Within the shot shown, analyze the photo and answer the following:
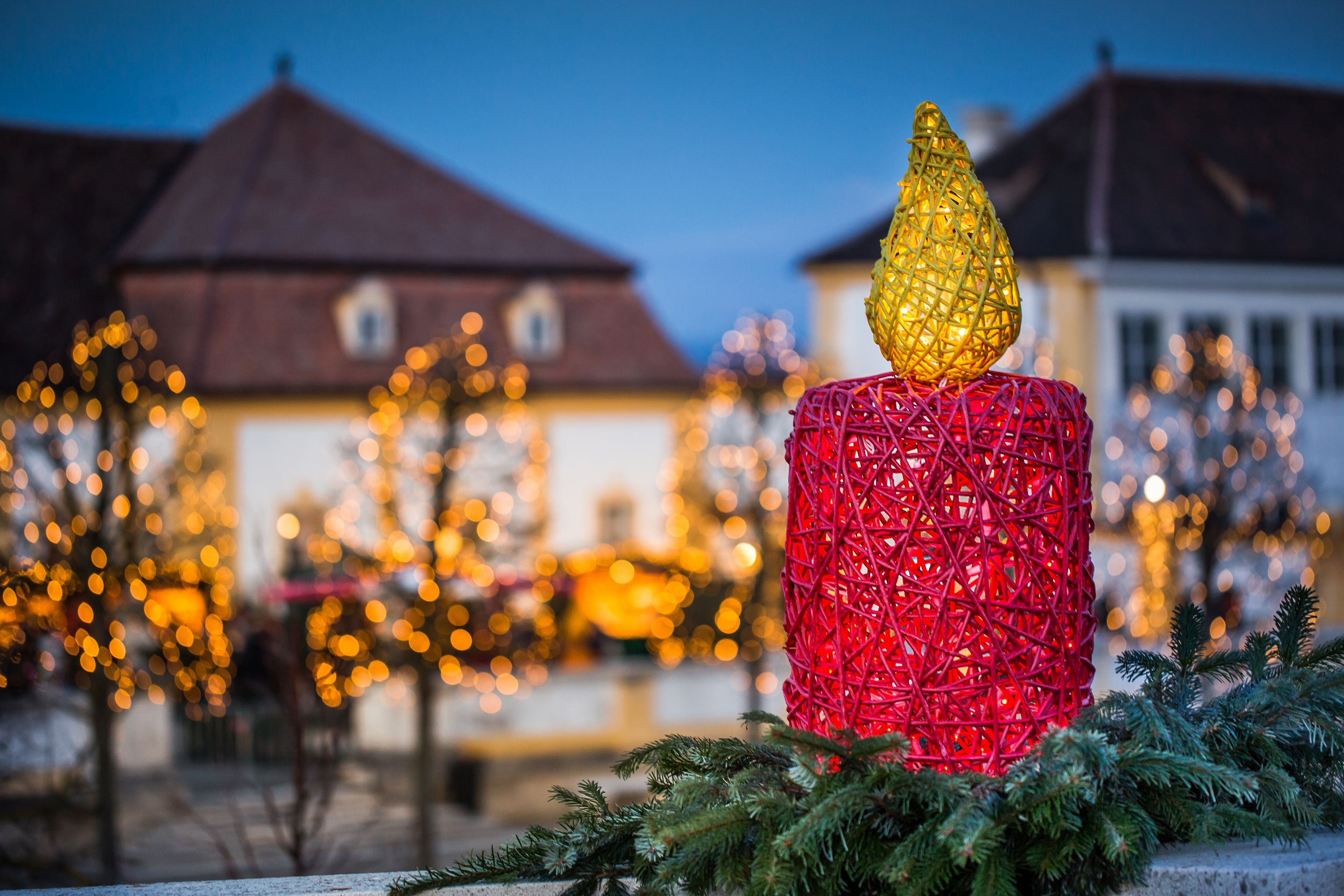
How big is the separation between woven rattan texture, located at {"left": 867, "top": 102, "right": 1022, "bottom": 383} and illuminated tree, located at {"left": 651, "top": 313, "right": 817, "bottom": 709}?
9598 mm

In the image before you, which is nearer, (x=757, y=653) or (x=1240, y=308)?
(x=757, y=653)

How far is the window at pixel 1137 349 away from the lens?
60.5ft

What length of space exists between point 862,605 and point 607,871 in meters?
0.82

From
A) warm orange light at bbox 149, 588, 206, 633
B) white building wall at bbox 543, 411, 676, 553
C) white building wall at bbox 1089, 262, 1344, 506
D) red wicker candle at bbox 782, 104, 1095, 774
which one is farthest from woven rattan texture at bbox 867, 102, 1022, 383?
white building wall at bbox 543, 411, 676, 553

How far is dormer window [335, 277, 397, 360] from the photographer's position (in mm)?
22531

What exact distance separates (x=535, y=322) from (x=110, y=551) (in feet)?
46.8

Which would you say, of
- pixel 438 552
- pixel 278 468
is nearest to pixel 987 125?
pixel 278 468

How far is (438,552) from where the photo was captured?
11.9m

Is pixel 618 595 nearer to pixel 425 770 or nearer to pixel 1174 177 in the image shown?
pixel 425 770

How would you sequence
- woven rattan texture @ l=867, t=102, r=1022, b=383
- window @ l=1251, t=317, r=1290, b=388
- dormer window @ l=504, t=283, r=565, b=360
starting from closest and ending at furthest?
woven rattan texture @ l=867, t=102, r=1022, b=383, window @ l=1251, t=317, r=1290, b=388, dormer window @ l=504, t=283, r=565, b=360

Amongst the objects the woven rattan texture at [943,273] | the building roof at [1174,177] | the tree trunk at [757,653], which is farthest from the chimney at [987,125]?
the woven rattan texture at [943,273]

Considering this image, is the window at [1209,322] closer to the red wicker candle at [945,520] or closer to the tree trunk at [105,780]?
the tree trunk at [105,780]

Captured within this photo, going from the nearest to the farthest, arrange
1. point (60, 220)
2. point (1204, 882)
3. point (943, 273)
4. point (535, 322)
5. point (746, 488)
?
1. point (1204, 882)
2. point (943, 273)
3. point (746, 488)
4. point (60, 220)
5. point (535, 322)

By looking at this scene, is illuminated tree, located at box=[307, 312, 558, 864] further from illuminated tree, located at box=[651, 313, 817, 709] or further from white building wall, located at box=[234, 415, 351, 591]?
white building wall, located at box=[234, 415, 351, 591]
